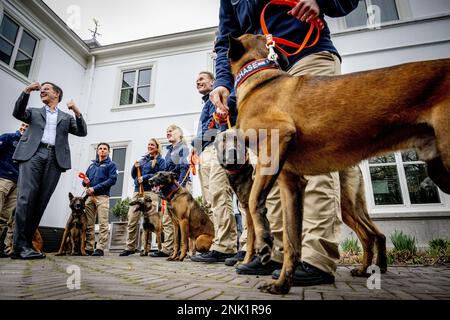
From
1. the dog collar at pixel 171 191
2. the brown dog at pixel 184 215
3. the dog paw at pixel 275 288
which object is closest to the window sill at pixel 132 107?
the brown dog at pixel 184 215

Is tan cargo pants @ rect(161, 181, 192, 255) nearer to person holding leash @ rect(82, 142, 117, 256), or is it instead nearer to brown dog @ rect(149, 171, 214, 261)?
brown dog @ rect(149, 171, 214, 261)

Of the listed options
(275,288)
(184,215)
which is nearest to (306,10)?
(275,288)

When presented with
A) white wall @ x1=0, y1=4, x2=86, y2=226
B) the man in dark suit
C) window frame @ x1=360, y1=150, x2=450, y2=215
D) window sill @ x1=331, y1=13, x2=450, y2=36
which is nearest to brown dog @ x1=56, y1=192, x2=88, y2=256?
the man in dark suit

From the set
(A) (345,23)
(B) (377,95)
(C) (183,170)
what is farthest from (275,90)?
(A) (345,23)

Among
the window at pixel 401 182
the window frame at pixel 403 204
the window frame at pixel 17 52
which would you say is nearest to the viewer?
the window frame at pixel 403 204

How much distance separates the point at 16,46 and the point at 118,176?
603 centimetres

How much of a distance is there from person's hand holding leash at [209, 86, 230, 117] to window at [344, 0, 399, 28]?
9.21m

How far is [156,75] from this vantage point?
12180 mm

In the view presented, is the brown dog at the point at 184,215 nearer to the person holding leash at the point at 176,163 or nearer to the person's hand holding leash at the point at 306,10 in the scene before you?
the person holding leash at the point at 176,163

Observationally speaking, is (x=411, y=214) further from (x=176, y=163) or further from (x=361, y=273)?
(x=176, y=163)

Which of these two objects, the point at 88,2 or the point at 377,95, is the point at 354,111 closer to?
the point at 377,95

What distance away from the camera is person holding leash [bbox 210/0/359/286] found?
79.8 inches

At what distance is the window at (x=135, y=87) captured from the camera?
12.3 metres

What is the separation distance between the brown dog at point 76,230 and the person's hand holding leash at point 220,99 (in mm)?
5553
